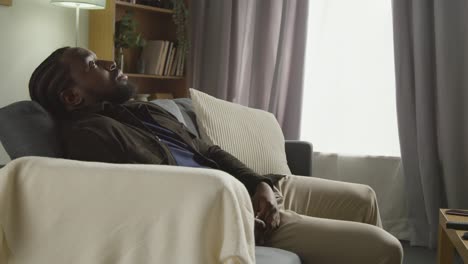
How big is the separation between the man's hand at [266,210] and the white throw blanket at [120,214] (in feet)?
1.52

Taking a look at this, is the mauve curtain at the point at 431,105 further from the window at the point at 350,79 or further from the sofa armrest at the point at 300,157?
the sofa armrest at the point at 300,157

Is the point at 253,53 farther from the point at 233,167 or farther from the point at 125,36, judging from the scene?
the point at 233,167

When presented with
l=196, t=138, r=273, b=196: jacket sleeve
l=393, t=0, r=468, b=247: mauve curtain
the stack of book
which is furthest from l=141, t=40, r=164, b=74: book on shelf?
l=196, t=138, r=273, b=196: jacket sleeve

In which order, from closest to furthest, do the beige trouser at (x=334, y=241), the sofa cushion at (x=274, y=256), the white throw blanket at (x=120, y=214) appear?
the white throw blanket at (x=120, y=214), the sofa cushion at (x=274, y=256), the beige trouser at (x=334, y=241)

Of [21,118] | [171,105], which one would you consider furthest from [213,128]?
[21,118]

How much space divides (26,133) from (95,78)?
34cm

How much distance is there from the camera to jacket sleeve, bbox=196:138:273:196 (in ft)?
6.57

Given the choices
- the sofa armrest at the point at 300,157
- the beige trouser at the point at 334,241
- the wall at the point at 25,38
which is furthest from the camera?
the wall at the point at 25,38

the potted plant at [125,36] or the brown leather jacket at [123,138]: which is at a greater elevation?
the potted plant at [125,36]

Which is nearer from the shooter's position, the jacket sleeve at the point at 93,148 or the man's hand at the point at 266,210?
the jacket sleeve at the point at 93,148

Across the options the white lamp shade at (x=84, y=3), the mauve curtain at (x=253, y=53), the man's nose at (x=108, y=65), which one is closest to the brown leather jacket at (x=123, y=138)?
the man's nose at (x=108, y=65)

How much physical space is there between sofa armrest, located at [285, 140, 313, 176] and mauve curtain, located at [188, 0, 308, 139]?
3.85 feet

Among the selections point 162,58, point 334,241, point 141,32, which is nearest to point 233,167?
point 334,241

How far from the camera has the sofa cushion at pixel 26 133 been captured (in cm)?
167
